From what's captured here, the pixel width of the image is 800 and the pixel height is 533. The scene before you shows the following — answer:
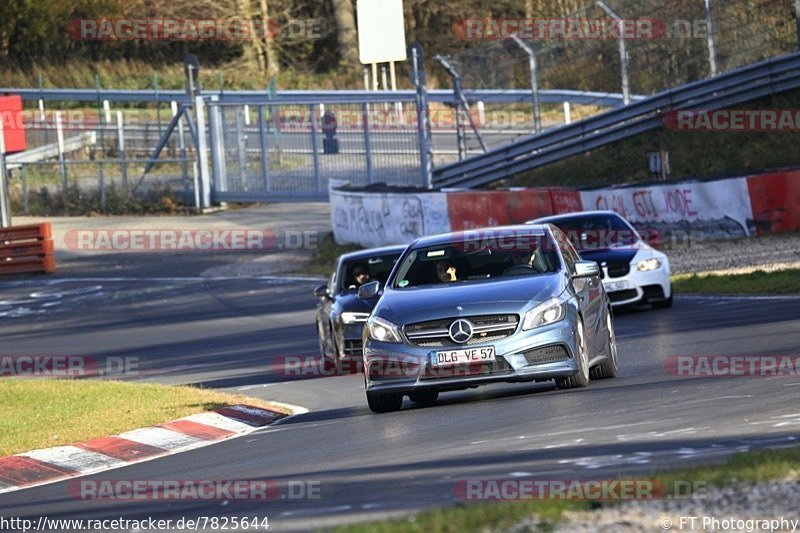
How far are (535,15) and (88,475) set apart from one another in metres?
45.7

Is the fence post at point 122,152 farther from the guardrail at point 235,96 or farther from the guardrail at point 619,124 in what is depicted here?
the guardrail at point 619,124

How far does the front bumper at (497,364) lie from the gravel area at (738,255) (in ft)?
36.7

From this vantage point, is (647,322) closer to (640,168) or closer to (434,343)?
(434,343)

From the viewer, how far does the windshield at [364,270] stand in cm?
1850

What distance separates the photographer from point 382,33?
2892 centimetres

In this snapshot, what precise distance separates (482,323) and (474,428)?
1.39 meters

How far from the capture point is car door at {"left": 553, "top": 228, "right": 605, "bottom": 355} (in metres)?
13.2

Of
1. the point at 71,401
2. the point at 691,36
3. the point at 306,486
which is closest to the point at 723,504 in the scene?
the point at 306,486

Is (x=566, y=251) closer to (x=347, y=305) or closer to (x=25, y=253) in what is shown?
(x=347, y=305)

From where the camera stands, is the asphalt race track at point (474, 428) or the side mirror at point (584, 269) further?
the side mirror at point (584, 269)

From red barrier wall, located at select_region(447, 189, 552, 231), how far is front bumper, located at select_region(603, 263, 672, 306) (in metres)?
8.19

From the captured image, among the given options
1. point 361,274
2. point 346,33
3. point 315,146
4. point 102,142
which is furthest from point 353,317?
point 346,33

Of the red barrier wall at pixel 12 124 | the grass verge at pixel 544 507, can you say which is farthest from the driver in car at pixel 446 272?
the red barrier wall at pixel 12 124

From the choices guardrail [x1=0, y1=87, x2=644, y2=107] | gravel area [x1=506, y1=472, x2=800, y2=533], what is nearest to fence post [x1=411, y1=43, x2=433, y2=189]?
guardrail [x1=0, y1=87, x2=644, y2=107]
